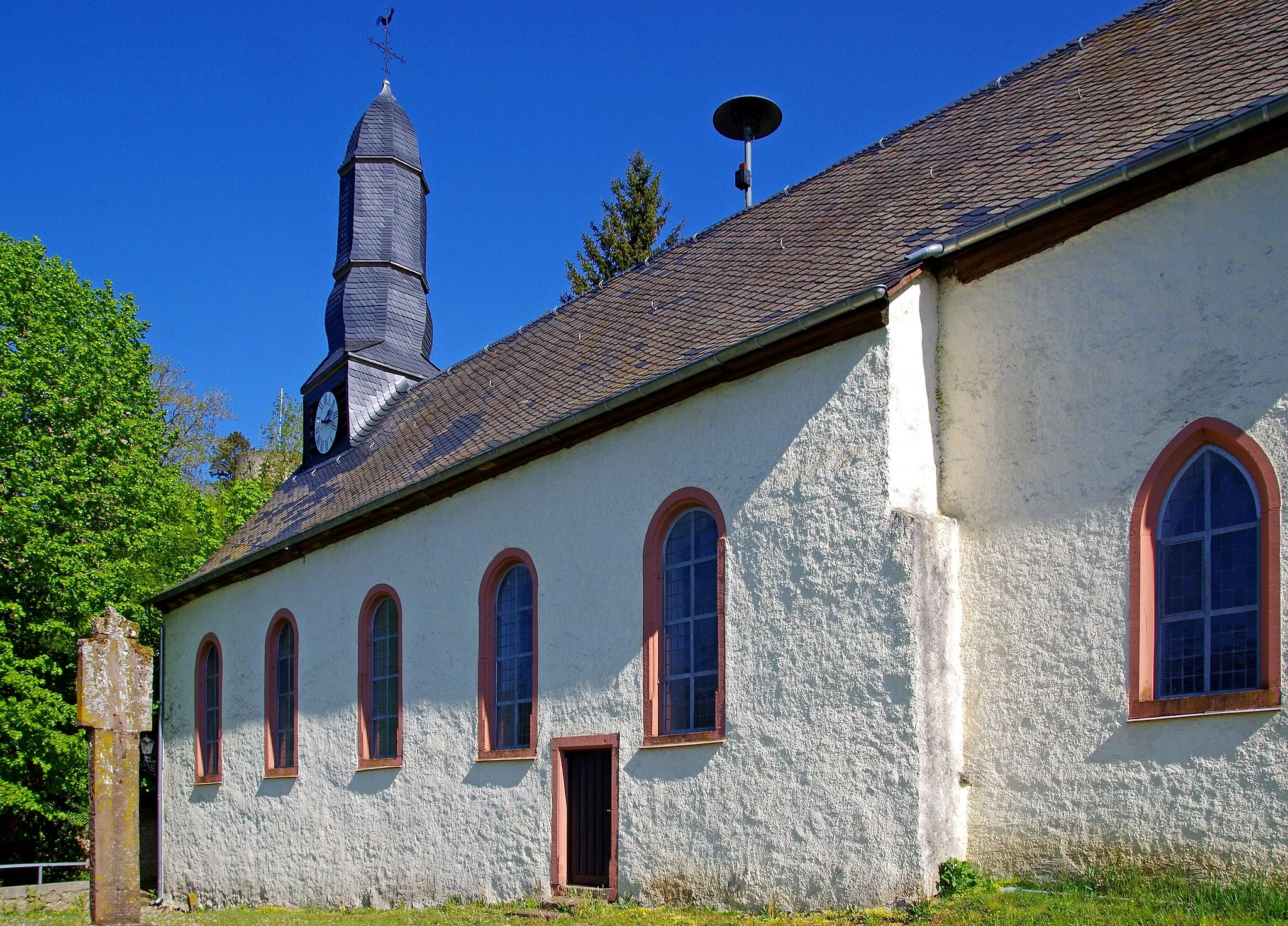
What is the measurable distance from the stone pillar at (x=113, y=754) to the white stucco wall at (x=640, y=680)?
12.5 feet

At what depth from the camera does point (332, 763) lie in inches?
645

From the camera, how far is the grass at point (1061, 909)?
24.9 ft

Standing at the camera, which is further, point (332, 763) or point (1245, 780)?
point (332, 763)

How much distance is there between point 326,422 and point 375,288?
2.80m

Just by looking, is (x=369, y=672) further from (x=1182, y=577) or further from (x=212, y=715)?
(x=1182, y=577)

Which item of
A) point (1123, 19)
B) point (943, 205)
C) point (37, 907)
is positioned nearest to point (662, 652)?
point (943, 205)

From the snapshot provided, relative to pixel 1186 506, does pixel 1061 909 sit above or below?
below

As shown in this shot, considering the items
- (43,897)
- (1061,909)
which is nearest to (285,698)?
(43,897)

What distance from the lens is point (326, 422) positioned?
2322 centimetres

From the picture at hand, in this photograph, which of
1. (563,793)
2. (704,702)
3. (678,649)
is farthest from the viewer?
(563,793)

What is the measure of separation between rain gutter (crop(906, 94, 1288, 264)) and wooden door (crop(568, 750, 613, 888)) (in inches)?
223

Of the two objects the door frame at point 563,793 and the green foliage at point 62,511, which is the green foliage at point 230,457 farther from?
the door frame at point 563,793

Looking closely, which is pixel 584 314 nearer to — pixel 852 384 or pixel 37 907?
pixel 852 384

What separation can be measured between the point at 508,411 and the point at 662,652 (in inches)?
197
